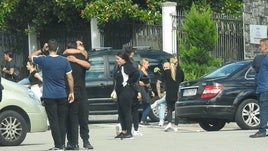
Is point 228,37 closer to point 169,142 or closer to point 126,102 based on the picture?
point 126,102

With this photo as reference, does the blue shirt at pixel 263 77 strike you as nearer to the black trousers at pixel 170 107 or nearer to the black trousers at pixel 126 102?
the black trousers at pixel 126 102

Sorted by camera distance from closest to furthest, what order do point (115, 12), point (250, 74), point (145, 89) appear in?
1. point (250, 74)
2. point (145, 89)
3. point (115, 12)

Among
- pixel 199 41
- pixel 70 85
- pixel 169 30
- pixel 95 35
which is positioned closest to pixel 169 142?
pixel 70 85

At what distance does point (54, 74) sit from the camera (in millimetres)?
13672

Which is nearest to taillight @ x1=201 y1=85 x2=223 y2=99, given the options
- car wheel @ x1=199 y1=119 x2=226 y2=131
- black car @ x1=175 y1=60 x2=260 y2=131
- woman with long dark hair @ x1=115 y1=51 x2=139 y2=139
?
black car @ x1=175 y1=60 x2=260 y2=131

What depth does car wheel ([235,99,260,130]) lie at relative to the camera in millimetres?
17984

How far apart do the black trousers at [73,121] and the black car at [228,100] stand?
4.57 meters

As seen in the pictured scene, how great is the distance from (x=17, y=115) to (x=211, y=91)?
4296mm

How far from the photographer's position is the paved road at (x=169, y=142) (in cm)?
1434

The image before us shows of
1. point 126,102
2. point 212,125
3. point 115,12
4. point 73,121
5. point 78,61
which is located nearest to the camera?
point 73,121

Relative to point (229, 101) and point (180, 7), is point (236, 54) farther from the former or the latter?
point (229, 101)

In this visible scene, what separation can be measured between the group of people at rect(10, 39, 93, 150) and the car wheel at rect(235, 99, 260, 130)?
452 centimetres

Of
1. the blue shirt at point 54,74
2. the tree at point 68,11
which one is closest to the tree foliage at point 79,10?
the tree at point 68,11

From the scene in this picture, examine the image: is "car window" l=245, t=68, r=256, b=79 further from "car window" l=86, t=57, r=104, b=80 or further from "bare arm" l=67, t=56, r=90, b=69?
"bare arm" l=67, t=56, r=90, b=69
